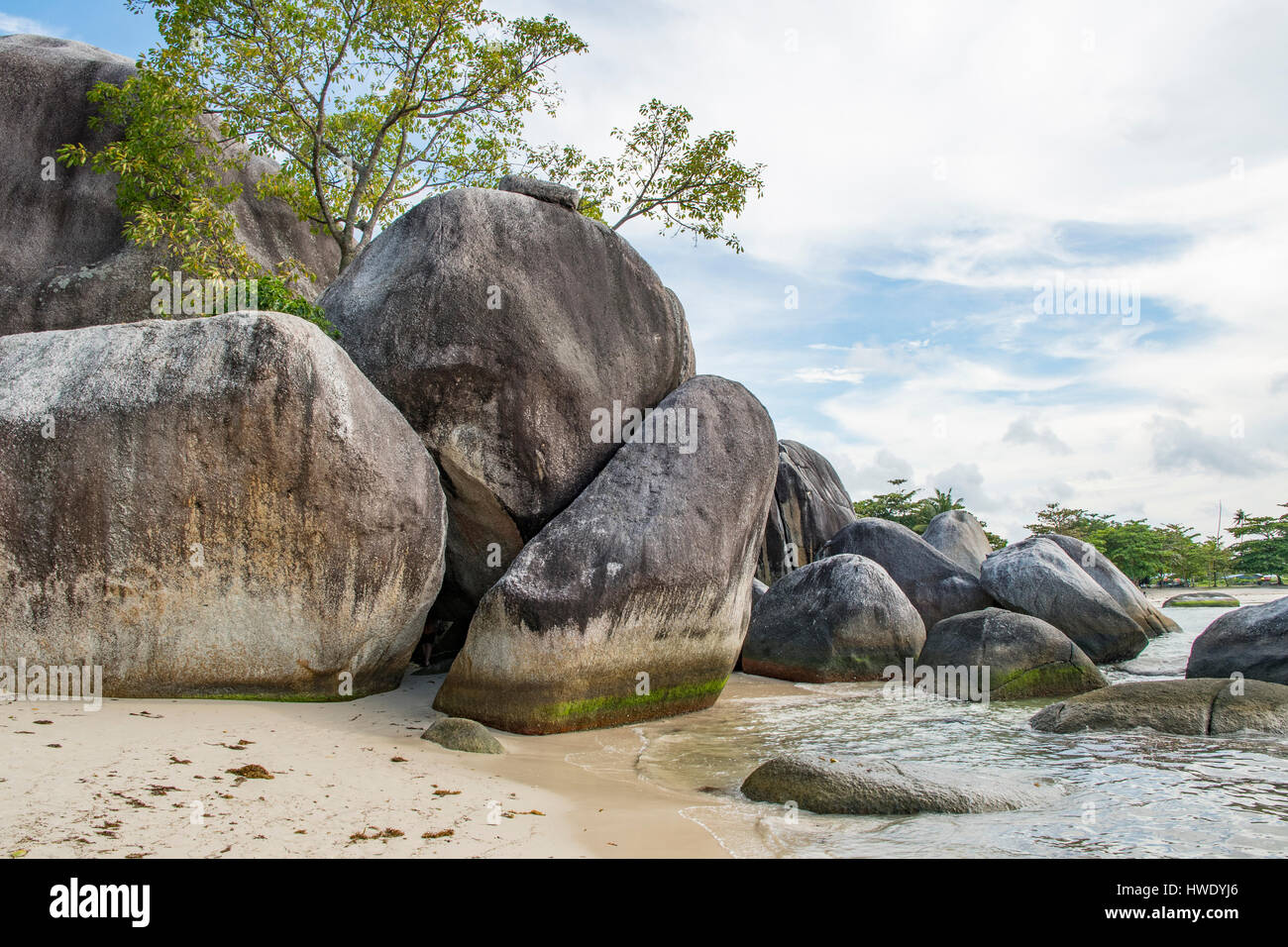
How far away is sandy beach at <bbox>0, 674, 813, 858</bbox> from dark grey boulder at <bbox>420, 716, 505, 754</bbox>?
9cm

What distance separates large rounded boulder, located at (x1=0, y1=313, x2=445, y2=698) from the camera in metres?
6.50

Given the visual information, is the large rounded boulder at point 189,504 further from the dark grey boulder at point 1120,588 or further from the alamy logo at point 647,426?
the dark grey boulder at point 1120,588

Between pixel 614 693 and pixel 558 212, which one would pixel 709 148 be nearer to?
pixel 558 212

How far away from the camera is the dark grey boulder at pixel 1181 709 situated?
25.1 ft

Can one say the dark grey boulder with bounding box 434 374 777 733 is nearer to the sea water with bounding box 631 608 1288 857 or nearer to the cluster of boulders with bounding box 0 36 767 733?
the cluster of boulders with bounding box 0 36 767 733

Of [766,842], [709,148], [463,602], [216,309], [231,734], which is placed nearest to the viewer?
[766,842]

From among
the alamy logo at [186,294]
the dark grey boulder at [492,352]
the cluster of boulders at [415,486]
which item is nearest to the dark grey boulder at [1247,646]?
the cluster of boulders at [415,486]

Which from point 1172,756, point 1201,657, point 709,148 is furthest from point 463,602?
point 709,148

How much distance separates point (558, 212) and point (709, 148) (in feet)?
31.9

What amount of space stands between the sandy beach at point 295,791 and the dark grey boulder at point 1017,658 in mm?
5558

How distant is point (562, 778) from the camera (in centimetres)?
597

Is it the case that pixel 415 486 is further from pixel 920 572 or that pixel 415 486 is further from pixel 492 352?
pixel 920 572

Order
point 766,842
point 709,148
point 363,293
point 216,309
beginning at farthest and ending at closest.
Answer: point 709,148, point 216,309, point 363,293, point 766,842
